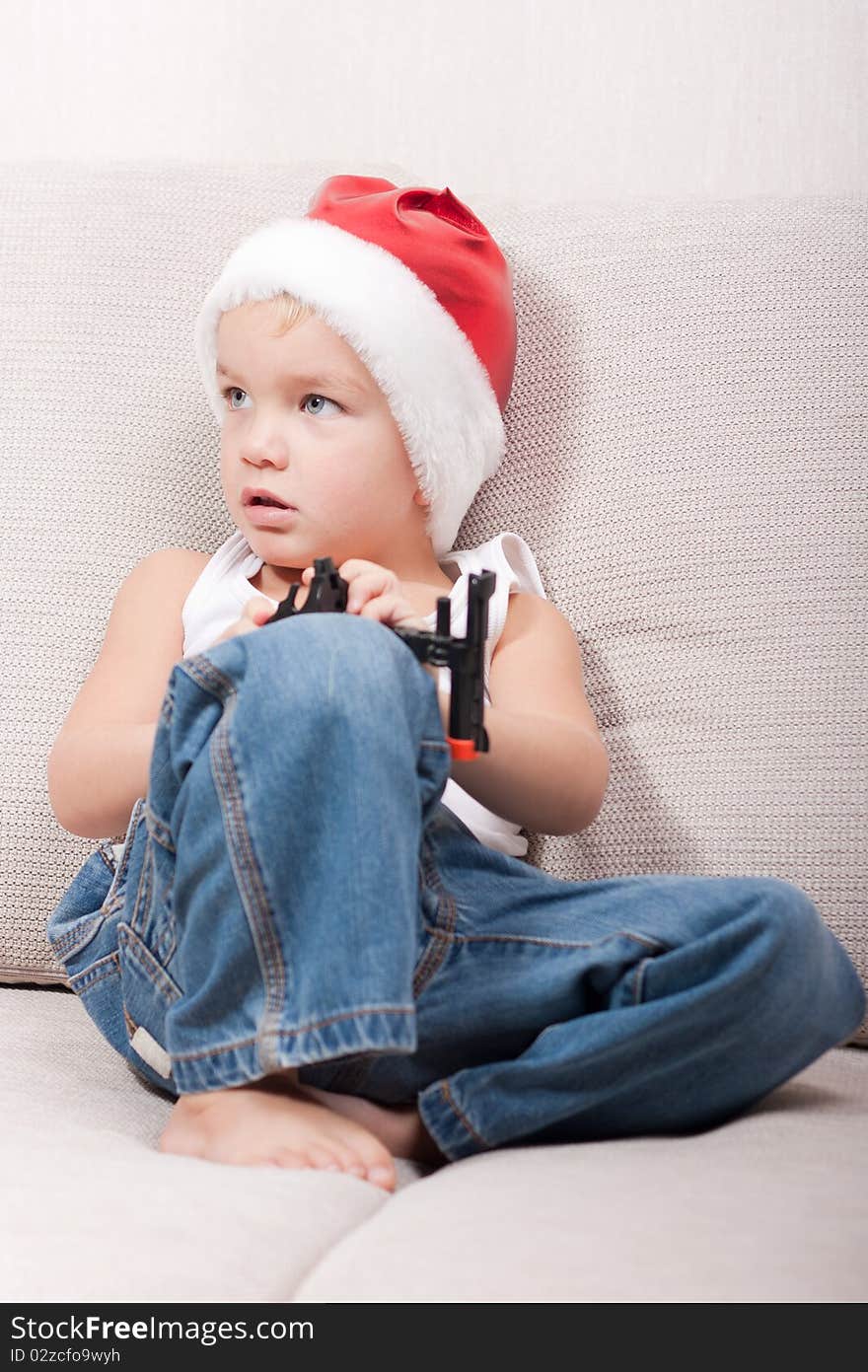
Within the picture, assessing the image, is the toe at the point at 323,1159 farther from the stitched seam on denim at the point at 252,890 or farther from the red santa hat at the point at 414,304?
the red santa hat at the point at 414,304

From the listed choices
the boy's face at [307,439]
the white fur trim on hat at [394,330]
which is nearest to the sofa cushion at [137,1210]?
the boy's face at [307,439]

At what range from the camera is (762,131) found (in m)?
1.64

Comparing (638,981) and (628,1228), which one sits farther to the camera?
(638,981)

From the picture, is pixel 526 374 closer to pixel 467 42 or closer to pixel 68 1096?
pixel 467 42

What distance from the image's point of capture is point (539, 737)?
1046mm

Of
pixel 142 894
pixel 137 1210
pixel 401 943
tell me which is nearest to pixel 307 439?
pixel 142 894

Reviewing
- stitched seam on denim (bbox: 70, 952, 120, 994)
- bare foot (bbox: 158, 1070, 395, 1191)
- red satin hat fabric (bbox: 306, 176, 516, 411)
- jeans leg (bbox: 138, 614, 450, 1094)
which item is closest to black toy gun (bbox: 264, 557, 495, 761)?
jeans leg (bbox: 138, 614, 450, 1094)

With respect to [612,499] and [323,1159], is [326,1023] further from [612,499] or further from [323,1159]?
[612,499]

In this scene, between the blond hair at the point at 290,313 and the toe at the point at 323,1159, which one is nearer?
the toe at the point at 323,1159

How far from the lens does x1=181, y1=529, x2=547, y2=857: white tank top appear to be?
1.17m

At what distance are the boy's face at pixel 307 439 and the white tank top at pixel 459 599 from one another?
0.05 metres

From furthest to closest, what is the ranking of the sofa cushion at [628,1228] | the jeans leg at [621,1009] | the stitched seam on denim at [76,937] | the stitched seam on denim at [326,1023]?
1. the stitched seam on denim at [76,937]
2. the jeans leg at [621,1009]
3. the stitched seam on denim at [326,1023]
4. the sofa cushion at [628,1228]

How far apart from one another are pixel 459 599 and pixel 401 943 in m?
0.51

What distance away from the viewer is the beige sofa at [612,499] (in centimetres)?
117
